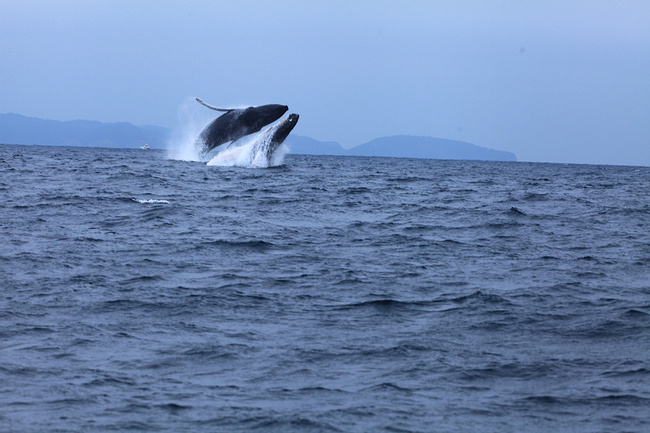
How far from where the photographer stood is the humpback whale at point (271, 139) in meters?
30.2

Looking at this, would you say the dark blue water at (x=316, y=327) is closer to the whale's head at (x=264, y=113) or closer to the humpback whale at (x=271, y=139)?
the whale's head at (x=264, y=113)

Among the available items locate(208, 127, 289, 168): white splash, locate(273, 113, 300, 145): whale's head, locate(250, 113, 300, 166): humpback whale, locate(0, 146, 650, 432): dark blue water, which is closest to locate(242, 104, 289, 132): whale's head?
locate(273, 113, 300, 145): whale's head

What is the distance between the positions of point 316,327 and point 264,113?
2193 centimetres

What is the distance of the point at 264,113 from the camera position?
1147 inches

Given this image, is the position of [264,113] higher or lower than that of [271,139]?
higher

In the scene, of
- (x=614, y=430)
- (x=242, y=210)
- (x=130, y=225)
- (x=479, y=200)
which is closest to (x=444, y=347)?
(x=614, y=430)

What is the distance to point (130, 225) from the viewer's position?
15.2 m

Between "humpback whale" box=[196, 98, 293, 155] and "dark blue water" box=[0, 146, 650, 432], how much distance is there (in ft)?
43.3

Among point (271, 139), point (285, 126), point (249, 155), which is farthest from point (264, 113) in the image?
point (249, 155)

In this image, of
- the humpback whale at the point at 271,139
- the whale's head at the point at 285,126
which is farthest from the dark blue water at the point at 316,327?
the humpback whale at the point at 271,139

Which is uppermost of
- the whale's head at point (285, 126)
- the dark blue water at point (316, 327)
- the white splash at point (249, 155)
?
the whale's head at point (285, 126)

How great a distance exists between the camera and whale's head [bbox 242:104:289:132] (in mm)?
28969

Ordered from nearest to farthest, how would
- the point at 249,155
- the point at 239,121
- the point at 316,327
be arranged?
the point at 316,327 < the point at 239,121 < the point at 249,155

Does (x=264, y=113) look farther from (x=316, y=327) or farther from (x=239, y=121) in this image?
(x=316, y=327)
